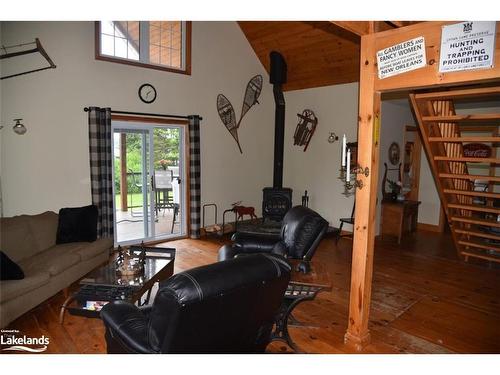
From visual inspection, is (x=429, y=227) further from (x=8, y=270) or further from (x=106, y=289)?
(x=8, y=270)

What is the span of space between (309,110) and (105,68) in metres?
3.72

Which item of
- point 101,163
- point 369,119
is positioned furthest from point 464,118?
point 101,163

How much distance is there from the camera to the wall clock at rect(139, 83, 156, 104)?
5.38 meters

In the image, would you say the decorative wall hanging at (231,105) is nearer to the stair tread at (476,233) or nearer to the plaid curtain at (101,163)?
the plaid curtain at (101,163)

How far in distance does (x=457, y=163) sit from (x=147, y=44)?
15.5 feet

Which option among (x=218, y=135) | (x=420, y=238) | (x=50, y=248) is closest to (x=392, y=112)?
(x=420, y=238)

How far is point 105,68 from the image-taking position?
5.02 m

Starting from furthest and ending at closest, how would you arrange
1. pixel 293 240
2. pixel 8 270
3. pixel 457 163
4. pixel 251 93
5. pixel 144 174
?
pixel 251 93
pixel 144 174
pixel 457 163
pixel 293 240
pixel 8 270

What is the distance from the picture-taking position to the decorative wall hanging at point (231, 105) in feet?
21.0

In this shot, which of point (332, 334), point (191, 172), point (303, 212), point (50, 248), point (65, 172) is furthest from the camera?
point (191, 172)

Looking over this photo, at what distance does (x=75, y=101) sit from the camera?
4.81 meters

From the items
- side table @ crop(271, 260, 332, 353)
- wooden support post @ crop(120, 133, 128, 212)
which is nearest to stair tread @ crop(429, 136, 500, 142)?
side table @ crop(271, 260, 332, 353)

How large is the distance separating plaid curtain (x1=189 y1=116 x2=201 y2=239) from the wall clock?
69 centimetres

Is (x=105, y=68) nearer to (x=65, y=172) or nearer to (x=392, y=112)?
(x=65, y=172)
